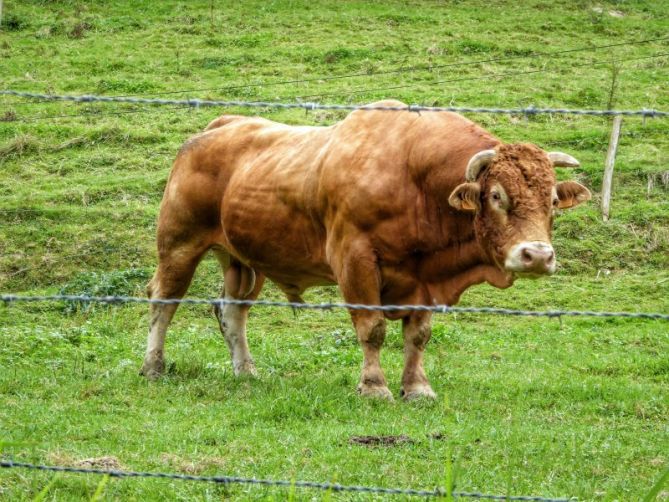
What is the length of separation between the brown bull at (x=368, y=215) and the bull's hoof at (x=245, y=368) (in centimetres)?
2

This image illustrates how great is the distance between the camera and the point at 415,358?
1016 centimetres

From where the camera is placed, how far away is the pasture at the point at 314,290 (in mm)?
7691

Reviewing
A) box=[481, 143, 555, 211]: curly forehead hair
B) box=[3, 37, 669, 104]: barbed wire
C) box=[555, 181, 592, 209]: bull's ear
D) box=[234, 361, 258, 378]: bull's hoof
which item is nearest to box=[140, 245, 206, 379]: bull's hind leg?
box=[234, 361, 258, 378]: bull's hoof

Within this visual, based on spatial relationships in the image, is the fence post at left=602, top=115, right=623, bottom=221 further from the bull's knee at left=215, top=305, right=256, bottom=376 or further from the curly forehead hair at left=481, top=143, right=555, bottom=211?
the curly forehead hair at left=481, top=143, right=555, bottom=211

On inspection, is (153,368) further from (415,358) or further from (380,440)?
(380,440)

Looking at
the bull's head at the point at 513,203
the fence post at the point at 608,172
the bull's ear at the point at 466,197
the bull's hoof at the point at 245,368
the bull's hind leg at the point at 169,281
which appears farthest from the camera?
the fence post at the point at 608,172

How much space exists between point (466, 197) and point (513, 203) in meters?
0.40

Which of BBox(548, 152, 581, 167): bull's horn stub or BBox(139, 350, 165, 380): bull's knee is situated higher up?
BBox(548, 152, 581, 167): bull's horn stub

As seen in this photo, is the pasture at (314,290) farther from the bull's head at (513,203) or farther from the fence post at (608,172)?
the bull's head at (513,203)

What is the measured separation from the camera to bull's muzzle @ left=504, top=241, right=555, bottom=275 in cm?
896


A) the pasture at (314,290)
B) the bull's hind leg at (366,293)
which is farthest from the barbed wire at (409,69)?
the bull's hind leg at (366,293)

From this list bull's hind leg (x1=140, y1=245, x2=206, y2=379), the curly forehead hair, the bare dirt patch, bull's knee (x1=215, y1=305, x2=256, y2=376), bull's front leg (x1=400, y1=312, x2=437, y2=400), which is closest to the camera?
the bare dirt patch

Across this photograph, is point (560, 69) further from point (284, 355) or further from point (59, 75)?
point (284, 355)

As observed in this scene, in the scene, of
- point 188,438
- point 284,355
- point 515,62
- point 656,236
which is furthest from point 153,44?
point 188,438
